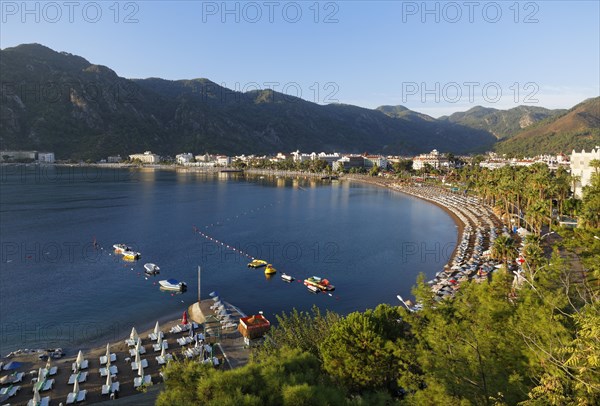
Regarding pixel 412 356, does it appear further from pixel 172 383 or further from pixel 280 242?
pixel 280 242

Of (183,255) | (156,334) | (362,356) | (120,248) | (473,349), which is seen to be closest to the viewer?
(473,349)

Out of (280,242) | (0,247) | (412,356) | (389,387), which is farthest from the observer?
(280,242)

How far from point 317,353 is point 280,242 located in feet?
137

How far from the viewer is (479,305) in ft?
62.9

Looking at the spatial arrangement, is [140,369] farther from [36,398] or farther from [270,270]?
[270,270]

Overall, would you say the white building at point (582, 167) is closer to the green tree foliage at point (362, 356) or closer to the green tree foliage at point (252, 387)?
the green tree foliage at point (362, 356)

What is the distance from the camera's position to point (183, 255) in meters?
54.7

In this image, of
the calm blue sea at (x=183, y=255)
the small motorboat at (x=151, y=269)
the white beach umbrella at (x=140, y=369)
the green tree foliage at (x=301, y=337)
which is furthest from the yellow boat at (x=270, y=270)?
the white beach umbrella at (x=140, y=369)

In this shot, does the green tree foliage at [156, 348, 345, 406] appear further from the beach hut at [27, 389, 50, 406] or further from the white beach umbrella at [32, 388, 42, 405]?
the white beach umbrella at [32, 388, 42, 405]

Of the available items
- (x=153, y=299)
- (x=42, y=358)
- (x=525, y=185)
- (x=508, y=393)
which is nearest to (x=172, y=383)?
(x=508, y=393)

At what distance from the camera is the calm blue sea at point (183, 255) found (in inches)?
1431

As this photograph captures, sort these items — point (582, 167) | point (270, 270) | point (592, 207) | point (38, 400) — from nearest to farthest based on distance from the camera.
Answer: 1. point (38, 400)
2. point (592, 207)
3. point (270, 270)
4. point (582, 167)

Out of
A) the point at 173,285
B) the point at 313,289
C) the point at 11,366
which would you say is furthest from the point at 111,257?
the point at 313,289

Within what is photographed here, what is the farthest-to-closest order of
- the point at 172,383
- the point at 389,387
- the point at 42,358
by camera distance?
the point at 42,358
the point at 389,387
the point at 172,383
